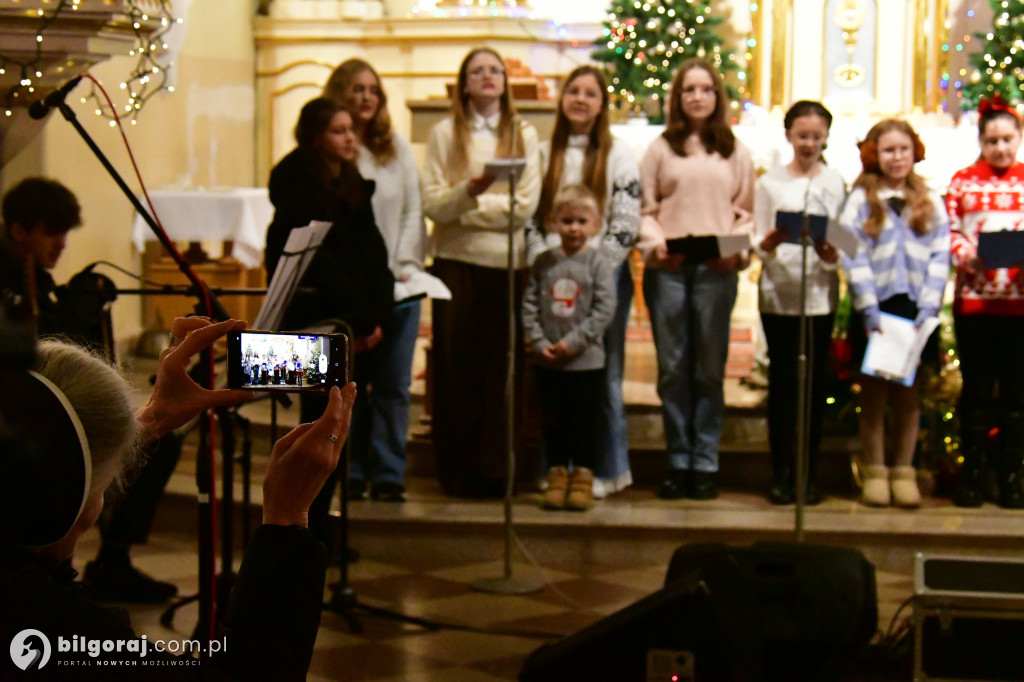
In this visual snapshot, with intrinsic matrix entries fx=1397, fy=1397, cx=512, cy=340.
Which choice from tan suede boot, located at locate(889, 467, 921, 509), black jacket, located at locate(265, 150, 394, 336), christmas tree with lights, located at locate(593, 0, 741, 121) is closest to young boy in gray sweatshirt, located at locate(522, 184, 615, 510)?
black jacket, located at locate(265, 150, 394, 336)

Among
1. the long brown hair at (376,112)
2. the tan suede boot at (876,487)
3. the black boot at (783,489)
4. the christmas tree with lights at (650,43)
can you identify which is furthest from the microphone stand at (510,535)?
the christmas tree with lights at (650,43)

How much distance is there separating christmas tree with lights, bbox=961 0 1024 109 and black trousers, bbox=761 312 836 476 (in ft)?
13.7

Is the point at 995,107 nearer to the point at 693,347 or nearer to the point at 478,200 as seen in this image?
the point at 693,347

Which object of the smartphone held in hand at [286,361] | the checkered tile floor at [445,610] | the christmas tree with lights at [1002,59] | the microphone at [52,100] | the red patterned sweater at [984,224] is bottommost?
the checkered tile floor at [445,610]

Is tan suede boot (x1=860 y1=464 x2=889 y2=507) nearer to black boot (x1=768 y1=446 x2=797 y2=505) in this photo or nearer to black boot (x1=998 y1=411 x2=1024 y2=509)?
black boot (x1=768 y1=446 x2=797 y2=505)

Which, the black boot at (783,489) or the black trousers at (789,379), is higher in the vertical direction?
the black trousers at (789,379)

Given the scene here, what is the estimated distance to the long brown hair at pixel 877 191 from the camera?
5078mm

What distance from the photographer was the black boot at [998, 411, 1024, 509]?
515 cm

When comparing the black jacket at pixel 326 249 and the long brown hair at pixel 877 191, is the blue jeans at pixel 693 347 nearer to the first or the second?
the long brown hair at pixel 877 191

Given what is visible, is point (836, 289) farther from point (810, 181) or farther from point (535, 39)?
point (535, 39)

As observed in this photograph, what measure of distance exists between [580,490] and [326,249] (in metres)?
1.30

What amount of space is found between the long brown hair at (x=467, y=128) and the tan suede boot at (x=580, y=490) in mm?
1171

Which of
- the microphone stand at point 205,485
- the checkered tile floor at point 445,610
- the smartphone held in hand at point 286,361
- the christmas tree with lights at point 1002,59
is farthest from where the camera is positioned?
the christmas tree with lights at point 1002,59

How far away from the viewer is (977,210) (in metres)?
5.17
